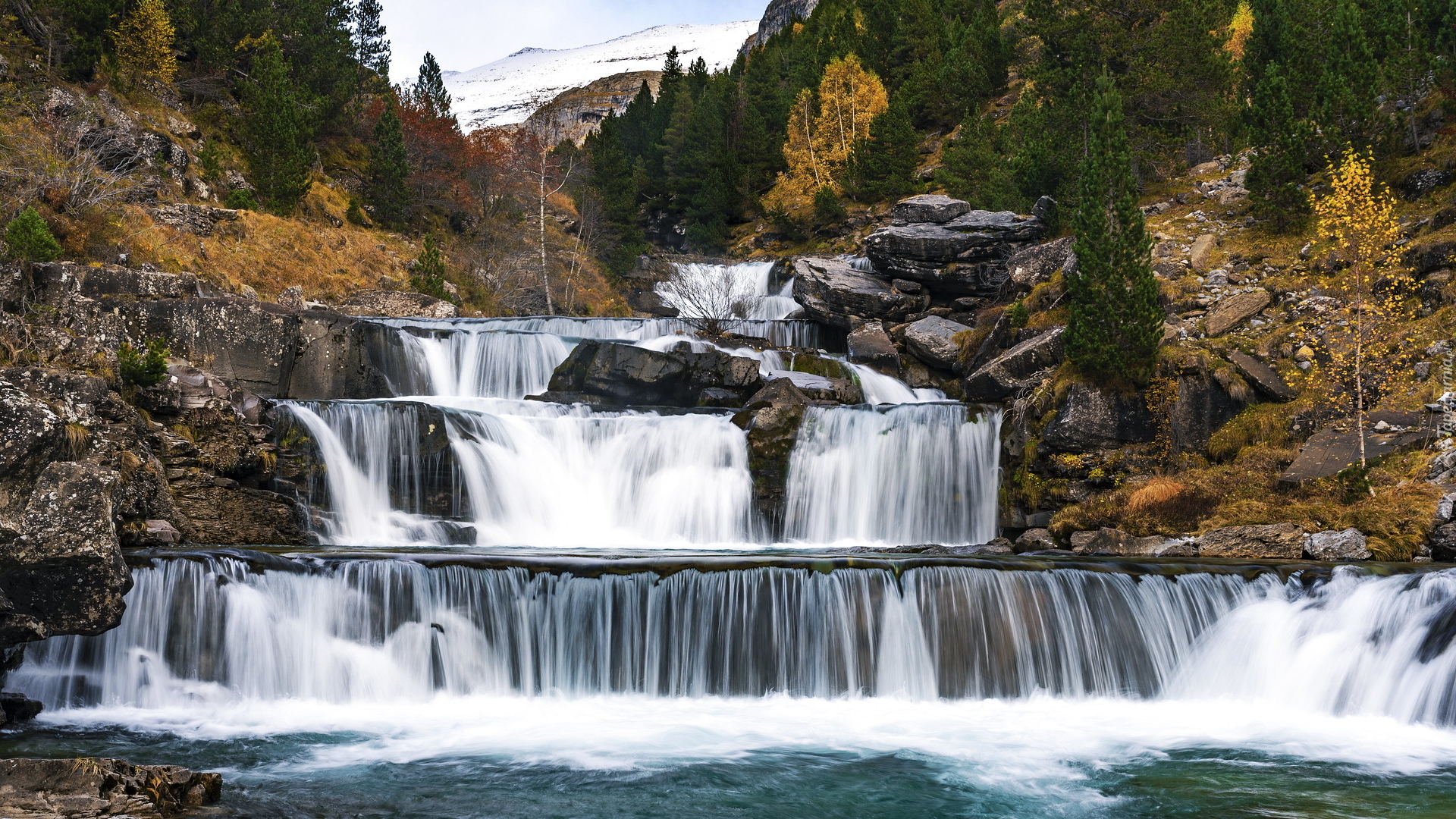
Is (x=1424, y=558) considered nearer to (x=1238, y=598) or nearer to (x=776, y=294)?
(x=1238, y=598)

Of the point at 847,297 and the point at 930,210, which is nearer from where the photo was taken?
the point at 847,297

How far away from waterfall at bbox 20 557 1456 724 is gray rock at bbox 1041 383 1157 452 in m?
7.31

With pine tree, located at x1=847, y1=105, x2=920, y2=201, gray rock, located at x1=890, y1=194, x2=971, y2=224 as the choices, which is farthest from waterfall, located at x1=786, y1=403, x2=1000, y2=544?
pine tree, located at x1=847, y1=105, x2=920, y2=201

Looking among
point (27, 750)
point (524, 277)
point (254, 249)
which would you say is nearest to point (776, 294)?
point (524, 277)

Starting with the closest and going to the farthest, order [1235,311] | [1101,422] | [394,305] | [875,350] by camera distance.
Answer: [1101,422]
[1235,311]
[875,350]
[394,305]

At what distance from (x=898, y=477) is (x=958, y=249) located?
1269 cm

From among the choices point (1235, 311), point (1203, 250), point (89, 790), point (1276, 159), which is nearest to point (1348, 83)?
point (1276, 159)

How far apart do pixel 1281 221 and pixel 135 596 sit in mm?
27151

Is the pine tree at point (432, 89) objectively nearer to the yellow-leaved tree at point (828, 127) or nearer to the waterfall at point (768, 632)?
the yellow-leaved tree at point (828, 127)

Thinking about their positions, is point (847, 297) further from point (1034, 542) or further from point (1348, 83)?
point (1348, 83)

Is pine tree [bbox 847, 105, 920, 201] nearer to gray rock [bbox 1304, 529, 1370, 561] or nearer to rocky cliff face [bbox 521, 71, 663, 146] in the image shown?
gray rock [bbox 1304, 529, 1370, 561]

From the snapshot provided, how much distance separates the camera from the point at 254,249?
32.4m

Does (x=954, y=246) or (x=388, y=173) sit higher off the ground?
(x=388, y=173)

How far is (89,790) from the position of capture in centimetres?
654
